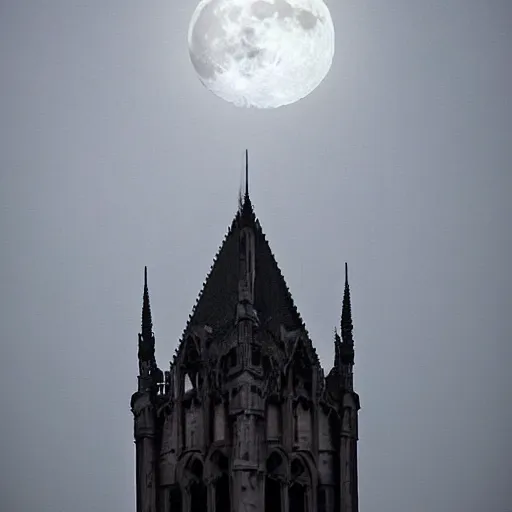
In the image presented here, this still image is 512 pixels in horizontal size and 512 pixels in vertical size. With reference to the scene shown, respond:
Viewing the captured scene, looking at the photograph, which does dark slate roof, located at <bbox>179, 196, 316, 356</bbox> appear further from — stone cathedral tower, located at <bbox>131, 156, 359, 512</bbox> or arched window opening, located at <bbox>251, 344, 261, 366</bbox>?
arched window opening, located at <bbox>251, 344, 261, 366</bbox>

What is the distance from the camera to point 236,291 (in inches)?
3282

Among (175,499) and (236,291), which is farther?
(236,291)

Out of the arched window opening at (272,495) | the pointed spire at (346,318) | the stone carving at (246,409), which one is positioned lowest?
the arched window opening at (272,495)

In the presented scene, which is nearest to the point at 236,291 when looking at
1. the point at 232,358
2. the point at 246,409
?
the point at 232,358

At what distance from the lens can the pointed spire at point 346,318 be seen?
282ft

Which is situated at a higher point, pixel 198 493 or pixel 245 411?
pixel 245 411

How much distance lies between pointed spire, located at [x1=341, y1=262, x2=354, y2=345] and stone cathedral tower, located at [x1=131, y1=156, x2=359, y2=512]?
4.27 ft

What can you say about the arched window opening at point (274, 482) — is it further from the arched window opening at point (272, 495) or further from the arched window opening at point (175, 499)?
the arched window opening at point (175, 499)

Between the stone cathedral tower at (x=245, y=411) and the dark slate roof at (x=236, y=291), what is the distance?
0.06m

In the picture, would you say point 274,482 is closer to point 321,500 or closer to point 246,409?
point 321,500

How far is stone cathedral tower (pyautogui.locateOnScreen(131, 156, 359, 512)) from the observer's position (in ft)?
261

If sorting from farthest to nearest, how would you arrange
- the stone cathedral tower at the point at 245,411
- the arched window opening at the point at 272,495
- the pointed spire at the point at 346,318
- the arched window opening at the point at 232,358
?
1. the pointed spire at the point at 346,318
2. the arched window opening at the point at 232,358
3. the stone cathedral tower at the point at 245,411
4. the arched window opening at the point at 272,495

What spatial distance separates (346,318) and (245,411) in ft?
29.2

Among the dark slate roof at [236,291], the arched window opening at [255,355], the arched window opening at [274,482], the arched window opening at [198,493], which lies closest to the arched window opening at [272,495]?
the arched window opening at [274,482]
